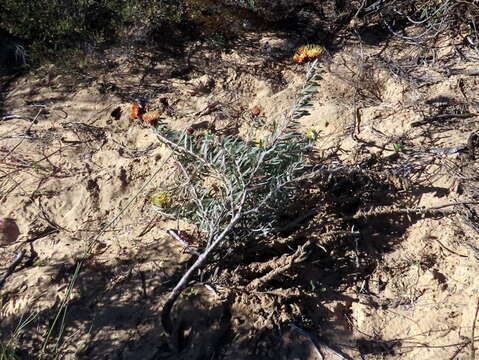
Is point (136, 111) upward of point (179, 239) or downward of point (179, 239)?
upward

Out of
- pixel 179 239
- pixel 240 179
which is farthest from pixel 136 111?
pixel 240 179

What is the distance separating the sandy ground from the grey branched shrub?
24 cm

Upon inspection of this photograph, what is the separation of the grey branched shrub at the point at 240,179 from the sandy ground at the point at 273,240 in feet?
0.79

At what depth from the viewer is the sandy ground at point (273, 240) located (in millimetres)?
2689

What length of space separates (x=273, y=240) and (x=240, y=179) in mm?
549

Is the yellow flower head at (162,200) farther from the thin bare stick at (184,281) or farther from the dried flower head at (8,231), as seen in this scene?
the dried flower head at (8,231)

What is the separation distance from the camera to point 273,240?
A: 2.83 meters

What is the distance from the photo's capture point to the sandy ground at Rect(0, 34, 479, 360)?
269 cm

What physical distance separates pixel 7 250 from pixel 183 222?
127 cm

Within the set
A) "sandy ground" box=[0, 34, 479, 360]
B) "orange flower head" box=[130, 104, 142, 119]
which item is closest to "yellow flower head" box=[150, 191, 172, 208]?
"sandy ground" box=[0, 34, 479, 360]

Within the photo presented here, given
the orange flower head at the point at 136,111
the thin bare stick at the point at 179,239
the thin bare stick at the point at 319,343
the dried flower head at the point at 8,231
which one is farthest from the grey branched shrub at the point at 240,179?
the dried flower head at the point at 8,231

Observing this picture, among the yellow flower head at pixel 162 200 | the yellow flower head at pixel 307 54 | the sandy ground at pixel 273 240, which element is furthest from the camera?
the yellow flower head at pixel 307 54

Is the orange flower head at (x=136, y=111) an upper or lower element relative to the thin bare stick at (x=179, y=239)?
upper

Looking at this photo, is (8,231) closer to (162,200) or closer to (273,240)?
(162,200)
